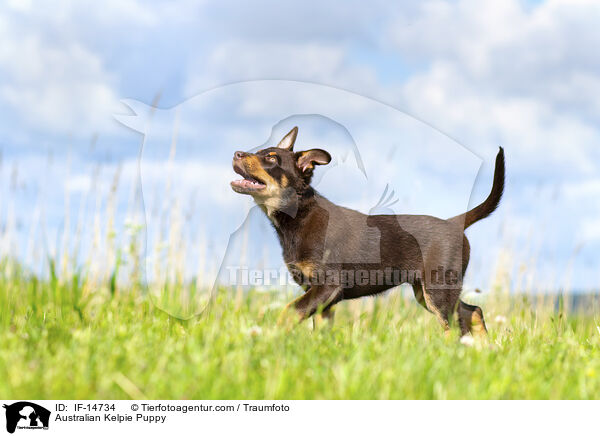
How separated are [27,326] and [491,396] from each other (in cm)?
321

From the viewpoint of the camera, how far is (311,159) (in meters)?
4.14

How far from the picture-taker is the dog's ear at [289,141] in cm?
424

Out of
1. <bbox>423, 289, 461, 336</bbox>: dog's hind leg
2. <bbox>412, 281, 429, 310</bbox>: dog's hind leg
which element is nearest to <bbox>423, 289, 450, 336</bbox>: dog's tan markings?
<bbox>423, 289, 461, 336</bbox>: dog's hind leg

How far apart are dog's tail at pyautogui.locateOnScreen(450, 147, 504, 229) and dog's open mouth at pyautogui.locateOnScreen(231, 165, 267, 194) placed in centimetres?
192

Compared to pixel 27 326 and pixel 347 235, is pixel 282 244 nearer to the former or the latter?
pixel 347 235

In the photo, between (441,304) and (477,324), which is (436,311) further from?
(477,324)

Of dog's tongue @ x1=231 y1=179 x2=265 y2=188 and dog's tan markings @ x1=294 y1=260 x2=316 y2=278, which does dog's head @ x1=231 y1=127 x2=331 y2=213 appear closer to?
dog's tongue @ x1=231 y1=179 x2=265 y2=188

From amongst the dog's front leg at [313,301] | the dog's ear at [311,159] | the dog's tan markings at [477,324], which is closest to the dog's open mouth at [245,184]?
the dog's ear at [311,159]

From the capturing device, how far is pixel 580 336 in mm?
5660

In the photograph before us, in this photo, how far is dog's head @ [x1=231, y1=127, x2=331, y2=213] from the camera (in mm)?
4145
